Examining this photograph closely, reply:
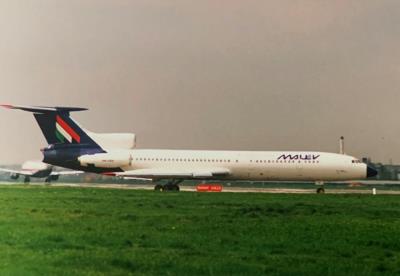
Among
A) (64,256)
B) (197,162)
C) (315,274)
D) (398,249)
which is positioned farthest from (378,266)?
(197,162)

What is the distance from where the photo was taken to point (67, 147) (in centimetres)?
4509

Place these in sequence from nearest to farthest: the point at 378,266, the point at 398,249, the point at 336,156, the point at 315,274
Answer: the point at 315,274
the point at 378,266
the point at 398,249
the point at 336,156

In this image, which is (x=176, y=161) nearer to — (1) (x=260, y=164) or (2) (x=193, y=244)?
(1) (x=260, y=164)

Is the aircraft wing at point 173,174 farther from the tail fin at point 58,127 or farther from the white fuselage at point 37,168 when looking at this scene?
the white fuselage at point 37,168

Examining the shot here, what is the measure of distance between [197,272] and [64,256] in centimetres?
244

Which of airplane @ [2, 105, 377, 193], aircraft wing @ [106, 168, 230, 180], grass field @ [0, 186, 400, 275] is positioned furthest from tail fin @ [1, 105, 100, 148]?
grass field @ [0, 186, 400, 275]

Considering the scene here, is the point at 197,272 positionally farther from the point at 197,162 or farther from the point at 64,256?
the point at 197,162

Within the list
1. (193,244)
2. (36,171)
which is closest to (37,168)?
(36,171)

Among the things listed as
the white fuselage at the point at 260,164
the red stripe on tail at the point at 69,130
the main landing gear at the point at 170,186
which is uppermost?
the red stripe on tail at the point at 69,130

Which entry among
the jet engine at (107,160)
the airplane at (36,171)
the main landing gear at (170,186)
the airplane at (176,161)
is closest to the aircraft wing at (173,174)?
the airplane at (176,161)

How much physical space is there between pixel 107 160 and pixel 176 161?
200 inches

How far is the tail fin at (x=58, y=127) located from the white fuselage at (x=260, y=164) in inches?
125

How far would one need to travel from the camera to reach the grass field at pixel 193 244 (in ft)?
30.5

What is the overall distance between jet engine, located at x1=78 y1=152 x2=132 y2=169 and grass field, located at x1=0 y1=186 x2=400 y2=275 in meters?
26.3
